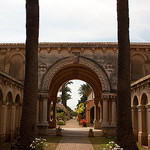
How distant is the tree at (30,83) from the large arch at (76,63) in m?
10.2

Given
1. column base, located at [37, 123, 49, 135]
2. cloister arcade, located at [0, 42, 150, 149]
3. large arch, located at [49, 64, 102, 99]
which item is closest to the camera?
column base, located at [37, 123, 49, 135]

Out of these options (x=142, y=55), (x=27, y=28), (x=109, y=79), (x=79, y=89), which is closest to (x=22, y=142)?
(x=27, y=28)

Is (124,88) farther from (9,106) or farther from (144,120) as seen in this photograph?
(9,106)

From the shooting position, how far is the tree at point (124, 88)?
959 cm

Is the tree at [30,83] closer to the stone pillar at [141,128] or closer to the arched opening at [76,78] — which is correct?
the stone pillar at [141,128]

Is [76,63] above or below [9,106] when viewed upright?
above

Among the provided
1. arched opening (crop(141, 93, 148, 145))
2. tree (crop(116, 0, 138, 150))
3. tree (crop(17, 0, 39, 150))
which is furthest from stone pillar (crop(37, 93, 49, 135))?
tree (crop(116, 0, 138, 150))

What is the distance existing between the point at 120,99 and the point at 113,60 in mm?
11540

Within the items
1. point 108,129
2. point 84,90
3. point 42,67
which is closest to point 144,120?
point 108,129

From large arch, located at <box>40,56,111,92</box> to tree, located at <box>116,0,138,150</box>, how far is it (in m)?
10.3

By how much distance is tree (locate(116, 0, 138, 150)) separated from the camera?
9.59m

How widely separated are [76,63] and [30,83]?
35.9ft

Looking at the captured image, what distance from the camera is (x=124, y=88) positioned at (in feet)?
32.4

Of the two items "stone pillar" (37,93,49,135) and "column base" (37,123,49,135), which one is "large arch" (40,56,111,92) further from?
"column base" (37,123,49,135)
